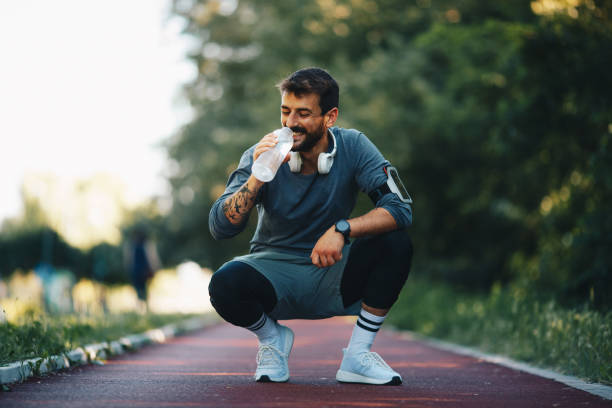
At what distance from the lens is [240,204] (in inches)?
191

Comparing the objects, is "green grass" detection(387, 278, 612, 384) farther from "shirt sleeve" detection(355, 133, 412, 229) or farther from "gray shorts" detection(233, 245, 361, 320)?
"gray shorts" detection(233, 245, 361, 320)

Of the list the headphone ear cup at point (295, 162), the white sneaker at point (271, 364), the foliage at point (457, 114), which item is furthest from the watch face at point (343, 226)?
the foliage at point (457, 114)

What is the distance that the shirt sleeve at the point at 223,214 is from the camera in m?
4.98

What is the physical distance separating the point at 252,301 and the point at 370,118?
14.8m

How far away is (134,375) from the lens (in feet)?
18.9

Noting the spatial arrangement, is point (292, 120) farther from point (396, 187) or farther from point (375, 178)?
point (396, 187)

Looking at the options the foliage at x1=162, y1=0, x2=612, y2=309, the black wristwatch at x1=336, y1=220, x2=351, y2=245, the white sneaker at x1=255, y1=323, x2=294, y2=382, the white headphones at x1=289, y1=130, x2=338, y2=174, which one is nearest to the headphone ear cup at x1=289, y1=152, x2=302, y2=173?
→ the white headphones at x1=289, y1=130, x2=338, y2=174

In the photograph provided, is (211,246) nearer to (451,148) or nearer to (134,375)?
(451,148)

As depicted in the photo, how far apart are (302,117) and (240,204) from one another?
66cm

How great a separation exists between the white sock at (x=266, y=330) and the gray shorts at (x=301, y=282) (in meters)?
0.08

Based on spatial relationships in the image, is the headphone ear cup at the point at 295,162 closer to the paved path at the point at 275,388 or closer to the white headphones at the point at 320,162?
the white headphones at the point at 320,162

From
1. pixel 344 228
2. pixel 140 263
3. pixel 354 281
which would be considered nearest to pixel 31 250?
pixel 140 263

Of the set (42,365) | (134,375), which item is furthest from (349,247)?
(42,365)

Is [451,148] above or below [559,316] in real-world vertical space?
above
